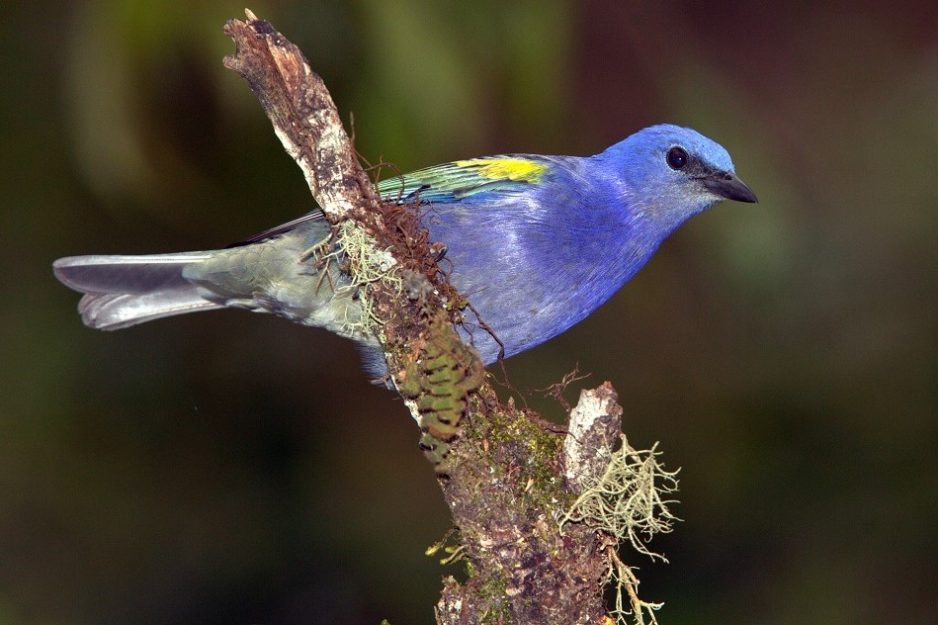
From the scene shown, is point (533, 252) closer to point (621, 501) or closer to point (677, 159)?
point (677, 159)

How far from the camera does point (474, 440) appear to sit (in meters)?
2.88

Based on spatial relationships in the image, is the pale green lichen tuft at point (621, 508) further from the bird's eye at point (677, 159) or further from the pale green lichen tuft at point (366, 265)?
the bird's eye at point (677, 159)

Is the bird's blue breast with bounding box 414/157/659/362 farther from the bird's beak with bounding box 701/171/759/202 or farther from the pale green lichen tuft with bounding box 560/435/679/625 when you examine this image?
the pale green lichen tuft with bounding box 560/435/679/625

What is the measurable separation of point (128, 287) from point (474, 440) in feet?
7.89

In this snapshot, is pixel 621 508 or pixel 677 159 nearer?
pixel 621 508

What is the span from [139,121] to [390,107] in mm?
1245

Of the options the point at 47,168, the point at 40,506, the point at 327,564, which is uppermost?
the point at 47,168

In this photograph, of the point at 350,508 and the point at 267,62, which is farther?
the point at 350,508

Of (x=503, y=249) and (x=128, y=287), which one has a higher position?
(x=128, y=287)

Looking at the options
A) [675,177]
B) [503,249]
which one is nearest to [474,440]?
[503,249]

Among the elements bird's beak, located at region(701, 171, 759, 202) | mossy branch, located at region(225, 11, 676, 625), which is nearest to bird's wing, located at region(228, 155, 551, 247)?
bird's beak, located at region(701, 171, 759, 202)

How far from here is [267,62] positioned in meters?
A: 3.13

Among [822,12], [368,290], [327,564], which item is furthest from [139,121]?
[822,12]

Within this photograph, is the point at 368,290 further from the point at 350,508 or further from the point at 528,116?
the point at 350,508
